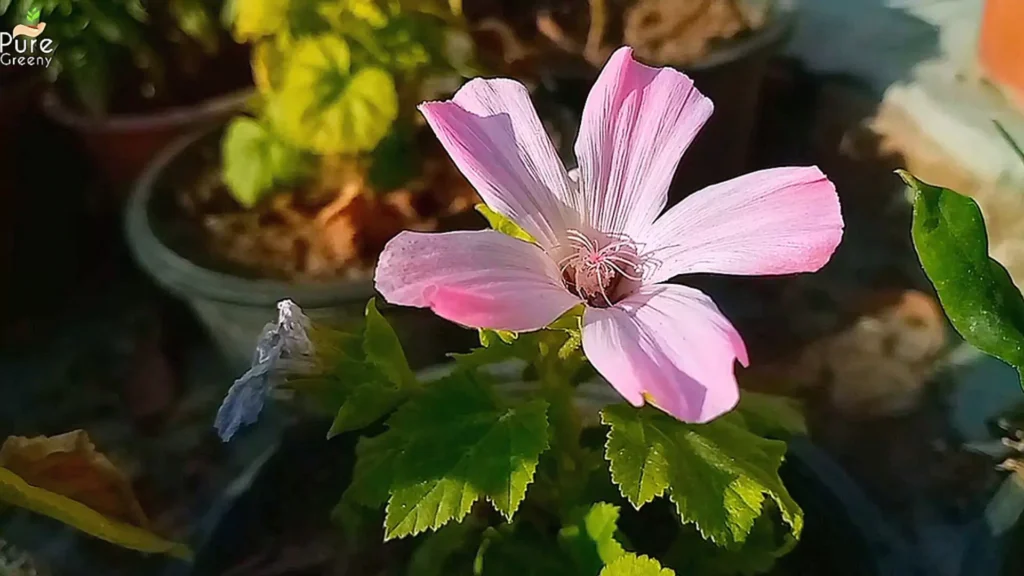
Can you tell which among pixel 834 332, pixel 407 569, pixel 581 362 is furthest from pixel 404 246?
pixel 834 332

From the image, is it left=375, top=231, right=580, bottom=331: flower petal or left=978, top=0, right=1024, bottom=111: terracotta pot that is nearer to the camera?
left=375, top=231, right=580, bottom=331: flower petal

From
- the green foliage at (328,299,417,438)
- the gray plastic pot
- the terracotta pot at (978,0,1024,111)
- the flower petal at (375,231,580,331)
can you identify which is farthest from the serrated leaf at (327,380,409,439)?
the terracotta pot at (978,0,1024,111)

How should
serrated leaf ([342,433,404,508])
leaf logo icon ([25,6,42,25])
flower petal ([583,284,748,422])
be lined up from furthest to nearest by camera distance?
leaf logo icon ([25,6,42,25]) < serrated leaf ([342,433,404,508]) < flower petal ([583,284,748,422])

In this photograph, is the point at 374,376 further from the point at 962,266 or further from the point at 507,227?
the point at 962,266

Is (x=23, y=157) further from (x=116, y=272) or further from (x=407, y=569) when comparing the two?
(x=407, y=569)

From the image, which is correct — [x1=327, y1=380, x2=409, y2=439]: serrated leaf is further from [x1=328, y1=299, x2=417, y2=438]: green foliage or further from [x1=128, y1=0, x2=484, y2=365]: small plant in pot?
[x1=128, y1=0, x2=484, y2=365]: small plant in pot
